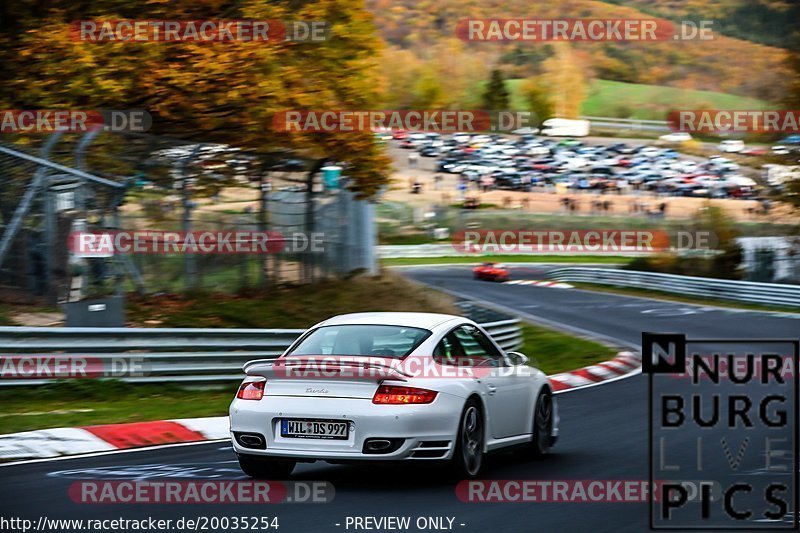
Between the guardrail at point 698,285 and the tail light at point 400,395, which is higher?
the tail light at point 400,395

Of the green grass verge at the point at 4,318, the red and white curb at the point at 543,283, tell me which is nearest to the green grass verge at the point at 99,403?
the green grass verge at the point at 4,318

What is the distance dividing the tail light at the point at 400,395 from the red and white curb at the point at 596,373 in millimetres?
8892

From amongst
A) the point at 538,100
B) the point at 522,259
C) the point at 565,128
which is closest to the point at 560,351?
the point at 522,259

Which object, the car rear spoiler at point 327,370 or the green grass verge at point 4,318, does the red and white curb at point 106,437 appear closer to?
the car rear spoiler at point 327,370

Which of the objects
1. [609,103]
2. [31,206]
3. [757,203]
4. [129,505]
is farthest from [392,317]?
[609,103]

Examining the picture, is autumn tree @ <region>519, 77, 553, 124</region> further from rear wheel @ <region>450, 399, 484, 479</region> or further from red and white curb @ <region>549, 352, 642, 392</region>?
rear wheel @ <region>450, 399, 484, 479</region>

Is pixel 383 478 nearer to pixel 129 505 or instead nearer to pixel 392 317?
pixel 392 317

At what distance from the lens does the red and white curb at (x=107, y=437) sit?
10.6 m

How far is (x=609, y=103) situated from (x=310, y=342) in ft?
415

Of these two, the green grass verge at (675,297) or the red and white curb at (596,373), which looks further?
the green grass verge at (675,297)

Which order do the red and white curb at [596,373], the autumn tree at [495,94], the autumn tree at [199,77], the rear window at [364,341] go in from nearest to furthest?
the rear window at [364,341]
the red and white curb at [596,373]
the autumn tree at [199,77]
the autumn tree at [495,94]

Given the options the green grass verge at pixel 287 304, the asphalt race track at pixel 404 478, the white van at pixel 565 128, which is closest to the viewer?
the asphalt race track at pixel 404 478

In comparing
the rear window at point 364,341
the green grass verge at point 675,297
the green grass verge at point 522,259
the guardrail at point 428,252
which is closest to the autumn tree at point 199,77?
the rear window at point 364,341

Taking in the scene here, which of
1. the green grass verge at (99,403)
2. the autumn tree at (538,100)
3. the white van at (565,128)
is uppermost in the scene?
the autumn tree at (538,100)
